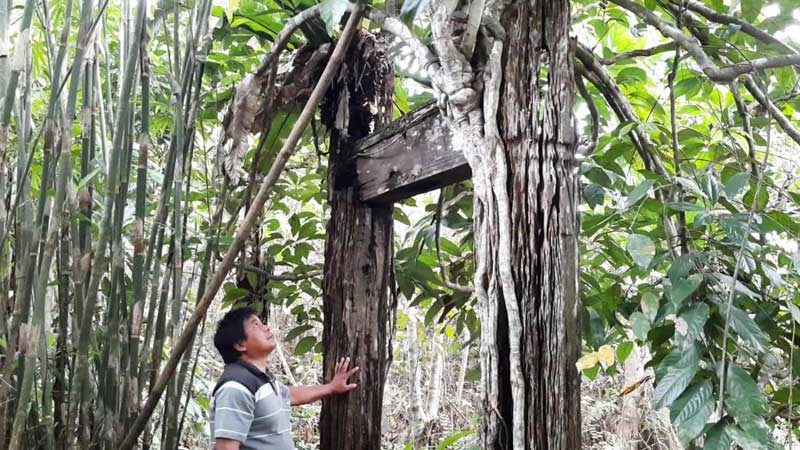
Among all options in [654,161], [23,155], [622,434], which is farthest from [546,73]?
[622,434]

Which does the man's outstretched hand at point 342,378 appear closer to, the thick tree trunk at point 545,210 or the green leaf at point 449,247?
the green leaf at point 449,247

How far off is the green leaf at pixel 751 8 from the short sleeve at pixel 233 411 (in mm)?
1530

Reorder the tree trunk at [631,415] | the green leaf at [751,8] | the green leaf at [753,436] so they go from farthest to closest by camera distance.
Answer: the tree trunk at [631,415] → the green leaf at [751,8] → the green leaf at [753,436]

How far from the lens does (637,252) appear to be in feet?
4.05

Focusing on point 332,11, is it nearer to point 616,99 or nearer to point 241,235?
point 241,235

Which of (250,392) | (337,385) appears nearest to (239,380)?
(250,392)

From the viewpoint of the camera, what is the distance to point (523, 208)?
48.3 inches

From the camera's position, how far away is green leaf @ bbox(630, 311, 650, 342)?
1.20 metres

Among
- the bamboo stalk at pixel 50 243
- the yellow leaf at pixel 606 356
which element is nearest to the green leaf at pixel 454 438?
the yellow leaf at pixel 606 356

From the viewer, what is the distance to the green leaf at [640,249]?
1224mm

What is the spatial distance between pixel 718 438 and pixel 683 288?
256mm

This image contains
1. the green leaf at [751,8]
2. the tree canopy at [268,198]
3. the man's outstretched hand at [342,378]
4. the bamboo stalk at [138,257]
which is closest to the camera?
the tree canopy at [268,198]

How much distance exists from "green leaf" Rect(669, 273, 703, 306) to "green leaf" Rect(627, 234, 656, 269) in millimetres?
60

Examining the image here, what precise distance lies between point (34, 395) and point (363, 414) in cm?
84
